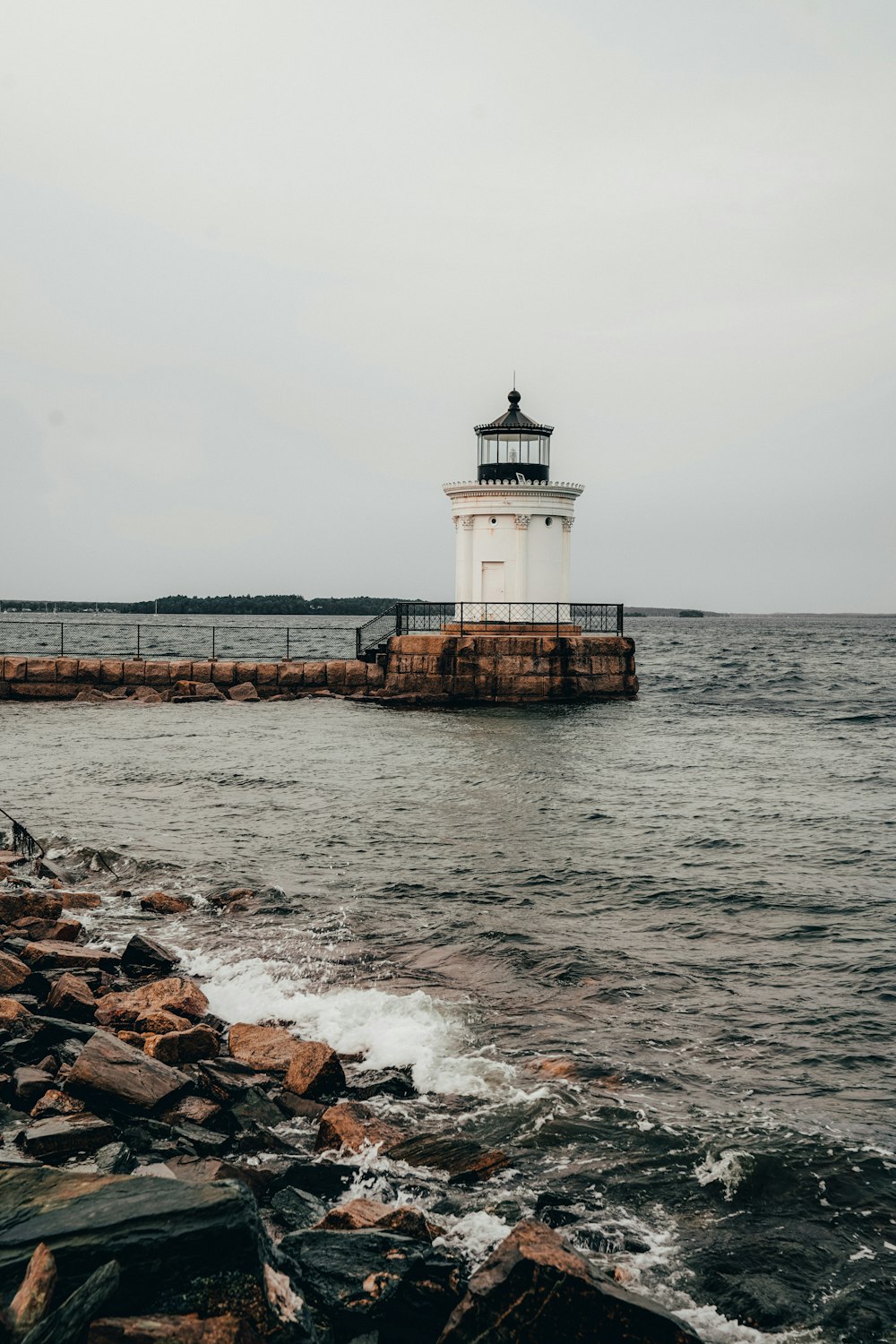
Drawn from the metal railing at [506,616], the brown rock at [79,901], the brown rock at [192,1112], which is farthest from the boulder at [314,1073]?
the metal railing at [506,616]

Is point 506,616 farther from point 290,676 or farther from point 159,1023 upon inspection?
point 159,1023

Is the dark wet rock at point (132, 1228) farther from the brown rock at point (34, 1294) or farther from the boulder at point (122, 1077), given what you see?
the boulder at point (122, 1077)

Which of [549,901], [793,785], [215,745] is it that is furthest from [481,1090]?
[215,745]

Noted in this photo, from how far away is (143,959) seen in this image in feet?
25.8

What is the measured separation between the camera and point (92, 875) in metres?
11.2

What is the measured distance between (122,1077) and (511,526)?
2353 cm

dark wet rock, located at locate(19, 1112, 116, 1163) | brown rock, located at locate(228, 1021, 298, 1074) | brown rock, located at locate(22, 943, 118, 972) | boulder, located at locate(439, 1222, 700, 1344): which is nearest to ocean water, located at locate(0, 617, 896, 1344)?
brown rock, located at locate(228, 1021, 298, 1074)

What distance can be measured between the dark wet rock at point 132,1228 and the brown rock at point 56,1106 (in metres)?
1.35

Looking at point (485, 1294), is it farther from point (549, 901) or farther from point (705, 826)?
point (705, 826)

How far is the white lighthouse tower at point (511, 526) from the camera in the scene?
90.9 feet

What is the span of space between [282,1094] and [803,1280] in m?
2.71

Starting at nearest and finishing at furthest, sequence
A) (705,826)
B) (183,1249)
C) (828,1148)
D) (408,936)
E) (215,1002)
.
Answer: (183,1249)
(828,1148)
(215,1002)
(408,936)
(705,826)

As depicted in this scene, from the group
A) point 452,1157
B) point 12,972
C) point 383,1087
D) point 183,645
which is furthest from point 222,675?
point 183,645

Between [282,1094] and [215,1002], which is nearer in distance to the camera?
[282,1094]
